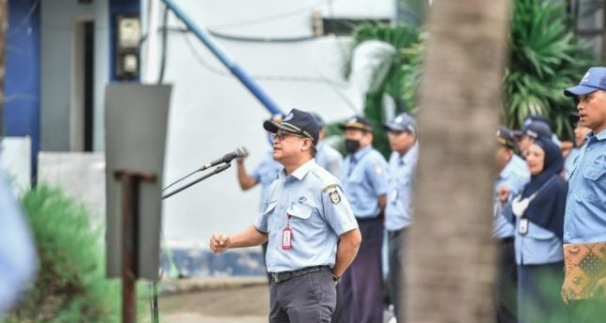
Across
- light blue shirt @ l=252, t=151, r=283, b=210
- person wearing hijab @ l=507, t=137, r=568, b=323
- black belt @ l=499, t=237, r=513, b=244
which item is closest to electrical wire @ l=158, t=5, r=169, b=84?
light blue shirt @ l=252, t=151, r=283, b=210

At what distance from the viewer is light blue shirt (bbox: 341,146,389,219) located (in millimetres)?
14148

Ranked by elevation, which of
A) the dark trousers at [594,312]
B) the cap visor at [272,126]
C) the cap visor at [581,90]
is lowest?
the dark trousers at [594,312]

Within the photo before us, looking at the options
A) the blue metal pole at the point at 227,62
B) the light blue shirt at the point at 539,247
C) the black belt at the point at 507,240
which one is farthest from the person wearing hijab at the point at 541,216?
the blue metal pole at the point at 227,62

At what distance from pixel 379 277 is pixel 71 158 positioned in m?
5.12

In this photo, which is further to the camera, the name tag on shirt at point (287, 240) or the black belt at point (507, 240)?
the black belt at point (507, 240)

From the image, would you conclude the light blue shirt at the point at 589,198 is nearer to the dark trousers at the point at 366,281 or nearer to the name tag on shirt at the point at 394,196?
the name tag on shirt at the point at 394,196

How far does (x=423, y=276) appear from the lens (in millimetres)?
5301

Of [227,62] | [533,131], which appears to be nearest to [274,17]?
[227,62]

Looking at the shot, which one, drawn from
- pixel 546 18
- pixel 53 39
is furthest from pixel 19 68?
pixel 546 18

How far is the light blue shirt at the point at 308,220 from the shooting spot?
9.16 meters

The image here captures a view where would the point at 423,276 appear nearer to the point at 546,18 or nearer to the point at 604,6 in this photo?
the point at 546,18

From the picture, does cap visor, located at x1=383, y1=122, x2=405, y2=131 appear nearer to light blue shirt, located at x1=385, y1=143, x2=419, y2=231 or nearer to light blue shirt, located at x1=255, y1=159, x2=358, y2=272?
light blue shirt, located at x1=385, y1=143, x2=419, y2=231

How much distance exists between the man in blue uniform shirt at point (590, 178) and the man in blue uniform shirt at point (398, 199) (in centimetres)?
435

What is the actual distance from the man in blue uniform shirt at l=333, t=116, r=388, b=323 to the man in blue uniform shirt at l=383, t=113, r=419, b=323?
5.6 inches
